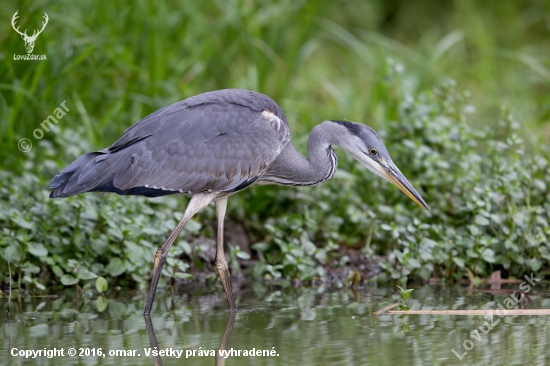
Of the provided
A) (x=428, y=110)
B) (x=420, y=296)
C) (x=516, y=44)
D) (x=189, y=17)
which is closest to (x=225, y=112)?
(x=420, y=296)

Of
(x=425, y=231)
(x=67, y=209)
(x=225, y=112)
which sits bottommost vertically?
(x=425, y=231)

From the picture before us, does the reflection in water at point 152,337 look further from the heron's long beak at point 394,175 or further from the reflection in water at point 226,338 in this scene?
the heron's long beak at point 394,175

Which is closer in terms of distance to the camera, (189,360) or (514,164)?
(189,360)

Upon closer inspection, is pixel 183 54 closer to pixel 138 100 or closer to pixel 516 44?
pixel 138 100

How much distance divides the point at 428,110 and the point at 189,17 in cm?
328

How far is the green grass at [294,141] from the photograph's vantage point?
6488mm

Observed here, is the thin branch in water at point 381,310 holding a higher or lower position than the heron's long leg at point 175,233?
lower

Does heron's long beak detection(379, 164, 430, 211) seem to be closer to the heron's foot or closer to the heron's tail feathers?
the heron's foot

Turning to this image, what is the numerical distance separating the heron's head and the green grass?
60 cm

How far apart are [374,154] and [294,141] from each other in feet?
6.85

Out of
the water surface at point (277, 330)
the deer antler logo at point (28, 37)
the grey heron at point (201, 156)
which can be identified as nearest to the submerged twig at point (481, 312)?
the water surface at point (277, 330)

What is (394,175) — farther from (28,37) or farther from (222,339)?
(28,37)

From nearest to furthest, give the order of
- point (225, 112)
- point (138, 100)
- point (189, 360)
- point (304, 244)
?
point (189, 360)
point (225, 112)
point (304, 244)
point (138, 100)

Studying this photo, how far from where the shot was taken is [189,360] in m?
4.36
